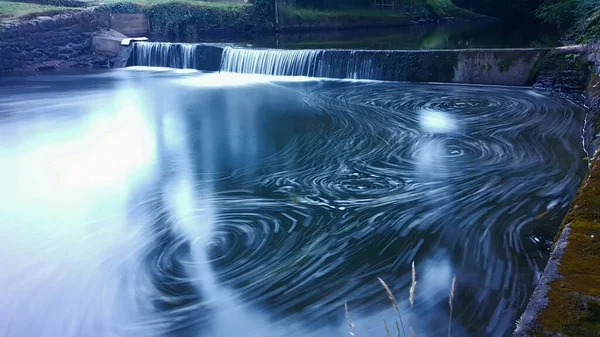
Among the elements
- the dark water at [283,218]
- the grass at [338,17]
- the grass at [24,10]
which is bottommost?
the dark water at [283,218]

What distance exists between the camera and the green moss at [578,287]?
193cm

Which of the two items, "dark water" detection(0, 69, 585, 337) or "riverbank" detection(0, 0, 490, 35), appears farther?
"riverbank" detection(0, 0, 490, 35)

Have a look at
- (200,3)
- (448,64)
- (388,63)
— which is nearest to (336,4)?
(200,3)

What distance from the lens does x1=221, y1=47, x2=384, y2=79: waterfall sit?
12602 mm

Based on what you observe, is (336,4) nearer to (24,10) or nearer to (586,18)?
(24,10)

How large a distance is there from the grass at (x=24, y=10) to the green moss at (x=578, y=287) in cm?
1837

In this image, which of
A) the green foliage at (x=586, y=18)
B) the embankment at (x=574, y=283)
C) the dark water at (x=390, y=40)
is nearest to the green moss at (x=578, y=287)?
the embankment at (x=574, y=283)

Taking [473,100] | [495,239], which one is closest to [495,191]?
[495,239]

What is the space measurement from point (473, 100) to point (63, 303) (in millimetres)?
8253

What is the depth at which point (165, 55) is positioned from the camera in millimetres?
17125

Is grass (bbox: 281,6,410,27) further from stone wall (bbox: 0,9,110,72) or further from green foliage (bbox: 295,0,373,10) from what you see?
stone wall (bbox: 0,9,110,72)

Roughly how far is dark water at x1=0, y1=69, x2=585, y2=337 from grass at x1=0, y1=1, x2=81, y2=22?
9404 millimetres

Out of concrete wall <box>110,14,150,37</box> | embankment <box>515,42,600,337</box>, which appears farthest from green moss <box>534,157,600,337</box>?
concrete wall <box>110,14,150,37</box>

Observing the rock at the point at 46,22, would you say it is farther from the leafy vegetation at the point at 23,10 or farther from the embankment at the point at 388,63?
the embankment at the point at 388,63
